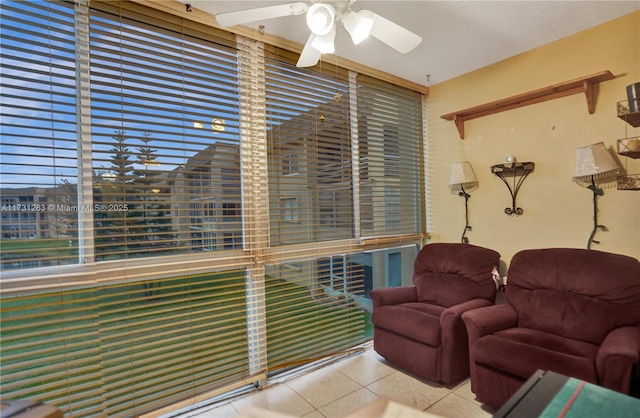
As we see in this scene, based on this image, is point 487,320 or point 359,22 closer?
point 359,22

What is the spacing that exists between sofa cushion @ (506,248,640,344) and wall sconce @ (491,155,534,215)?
539mm

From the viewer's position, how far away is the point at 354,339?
297 centimetres

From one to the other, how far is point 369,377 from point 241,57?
109 inches

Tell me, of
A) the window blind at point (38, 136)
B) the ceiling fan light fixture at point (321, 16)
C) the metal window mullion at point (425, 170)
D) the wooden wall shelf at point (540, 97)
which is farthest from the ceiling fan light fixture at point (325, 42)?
the metal window mullion at point (425, 170)

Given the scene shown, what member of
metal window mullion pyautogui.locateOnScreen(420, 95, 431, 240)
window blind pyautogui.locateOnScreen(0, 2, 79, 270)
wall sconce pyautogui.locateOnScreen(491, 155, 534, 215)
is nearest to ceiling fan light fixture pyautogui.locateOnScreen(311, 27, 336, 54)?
window blind pyautogui.locateOnScreen(0, 2, 79, 270)

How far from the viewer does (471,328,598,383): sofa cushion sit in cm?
171

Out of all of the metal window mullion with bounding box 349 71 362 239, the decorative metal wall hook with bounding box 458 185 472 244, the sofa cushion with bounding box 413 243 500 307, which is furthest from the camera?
the decorative metal wall hook with bounding box 458 185 472 244

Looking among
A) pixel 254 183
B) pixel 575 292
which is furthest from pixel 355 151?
pixel 575 292

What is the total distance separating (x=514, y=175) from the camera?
9.53 feet

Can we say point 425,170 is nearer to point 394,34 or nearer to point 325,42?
point 394,34

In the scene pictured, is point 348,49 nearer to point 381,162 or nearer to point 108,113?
point 381,162

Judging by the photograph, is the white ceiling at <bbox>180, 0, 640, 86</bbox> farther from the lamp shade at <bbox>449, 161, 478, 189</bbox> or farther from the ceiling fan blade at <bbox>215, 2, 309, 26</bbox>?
the lamp shade at <bbox>449, 161, 478, 189</bbox>

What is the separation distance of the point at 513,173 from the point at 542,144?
33 centimetres

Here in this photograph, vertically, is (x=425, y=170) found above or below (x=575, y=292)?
above
